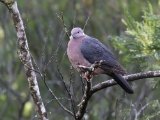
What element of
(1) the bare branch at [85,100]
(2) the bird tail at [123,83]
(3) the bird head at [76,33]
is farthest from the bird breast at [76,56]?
(1) the bare branch at [85,100]

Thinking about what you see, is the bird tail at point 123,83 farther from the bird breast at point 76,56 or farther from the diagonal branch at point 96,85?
the bird breast at point 76,56

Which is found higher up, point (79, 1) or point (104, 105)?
point (79, 1)

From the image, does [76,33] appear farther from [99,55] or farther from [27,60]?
[27,60]

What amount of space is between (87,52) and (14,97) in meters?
7.85

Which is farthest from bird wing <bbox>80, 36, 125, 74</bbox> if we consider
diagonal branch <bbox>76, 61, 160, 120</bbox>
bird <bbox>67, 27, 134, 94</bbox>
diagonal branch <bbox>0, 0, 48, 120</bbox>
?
diagonal branch <bbox>0, 0, 48, 120</bbox>

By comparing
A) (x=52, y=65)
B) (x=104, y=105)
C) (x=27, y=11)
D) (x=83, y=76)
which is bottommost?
(x=104, y=105)

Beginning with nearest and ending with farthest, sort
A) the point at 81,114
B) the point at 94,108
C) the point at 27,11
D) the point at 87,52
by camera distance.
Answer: the point at 81,114
the point at 87,52
the point at 94,108
the point at 27,11

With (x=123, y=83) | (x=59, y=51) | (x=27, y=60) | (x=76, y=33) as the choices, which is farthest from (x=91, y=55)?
(x=59, y=51)

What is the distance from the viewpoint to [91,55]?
7.02 meters

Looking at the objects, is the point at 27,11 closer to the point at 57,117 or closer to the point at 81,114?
the point at 57,117

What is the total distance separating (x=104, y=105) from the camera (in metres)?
13.6

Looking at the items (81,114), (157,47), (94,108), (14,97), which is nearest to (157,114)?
(157,47)

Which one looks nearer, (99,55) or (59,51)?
(99,55)

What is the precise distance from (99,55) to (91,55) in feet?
0.28
